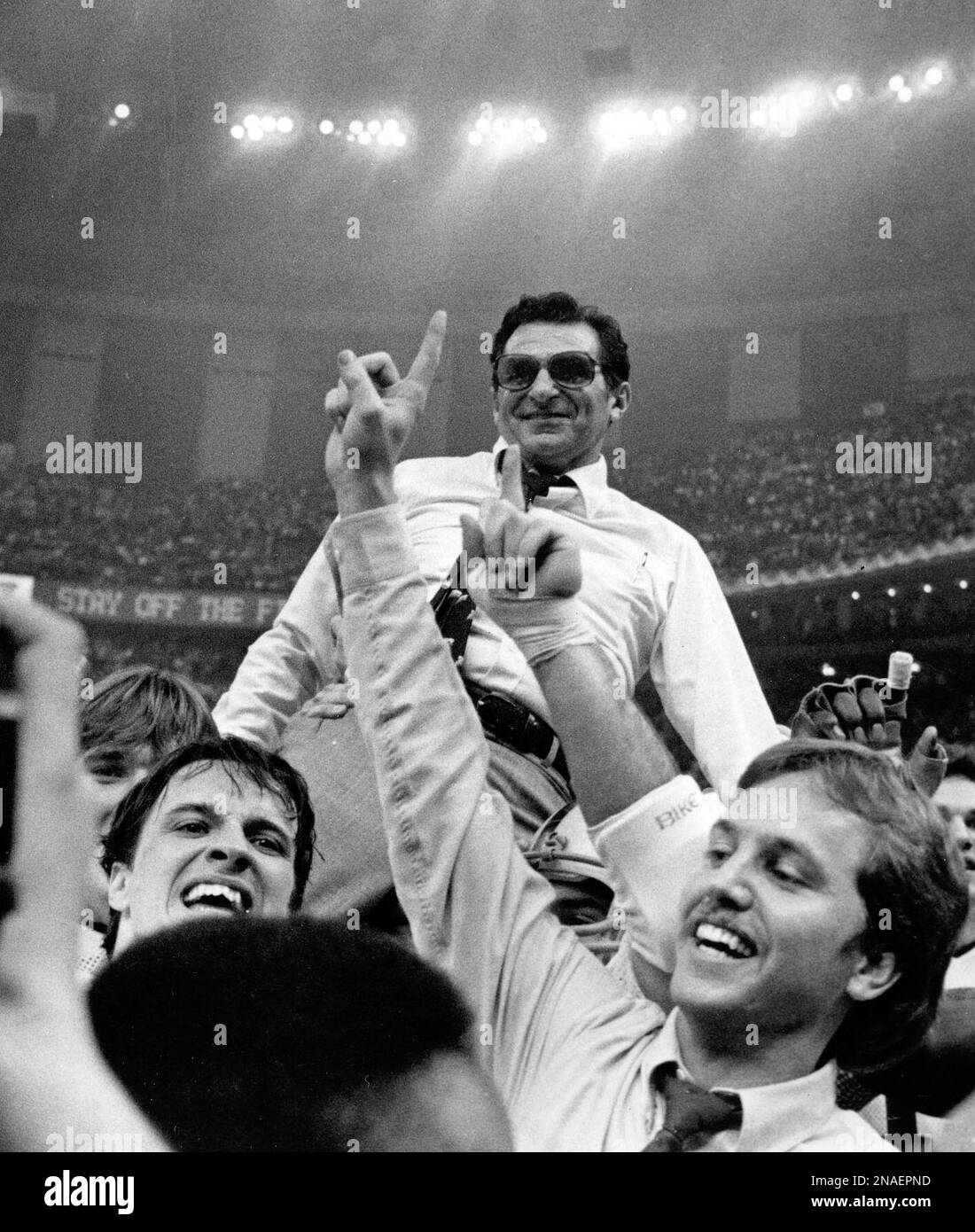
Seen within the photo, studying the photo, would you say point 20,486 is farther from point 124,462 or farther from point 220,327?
point 220,327

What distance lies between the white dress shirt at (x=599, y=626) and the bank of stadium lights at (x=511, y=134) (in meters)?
1.09

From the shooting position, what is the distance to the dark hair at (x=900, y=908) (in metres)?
1.83

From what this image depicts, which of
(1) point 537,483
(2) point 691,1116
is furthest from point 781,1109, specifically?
(1) point 537,483

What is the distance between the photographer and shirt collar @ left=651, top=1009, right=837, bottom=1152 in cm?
179

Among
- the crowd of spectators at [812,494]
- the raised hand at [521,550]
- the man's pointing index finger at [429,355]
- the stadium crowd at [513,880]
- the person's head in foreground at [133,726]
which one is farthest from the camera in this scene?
the crowd of spectators at [812,494]

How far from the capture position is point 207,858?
6.71 ft

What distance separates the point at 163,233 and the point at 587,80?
1.02 m

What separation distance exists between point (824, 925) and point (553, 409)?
0.92m

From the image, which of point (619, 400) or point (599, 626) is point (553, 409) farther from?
point (599, 626)

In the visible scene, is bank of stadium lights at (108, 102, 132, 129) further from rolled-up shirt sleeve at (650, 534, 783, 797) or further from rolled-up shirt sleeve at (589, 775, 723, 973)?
rolled-up shirt sleeve at (589, 775, 723, 973)

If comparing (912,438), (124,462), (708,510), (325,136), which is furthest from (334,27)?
(912,438)

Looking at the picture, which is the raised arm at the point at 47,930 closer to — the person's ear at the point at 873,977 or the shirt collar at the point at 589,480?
the person's ear at the point at 873,977

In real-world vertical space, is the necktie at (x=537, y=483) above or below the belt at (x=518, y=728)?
above

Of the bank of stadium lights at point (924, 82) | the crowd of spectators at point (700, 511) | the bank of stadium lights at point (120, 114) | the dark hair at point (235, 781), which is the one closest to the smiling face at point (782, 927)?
the dark hair at point (235, 781)
